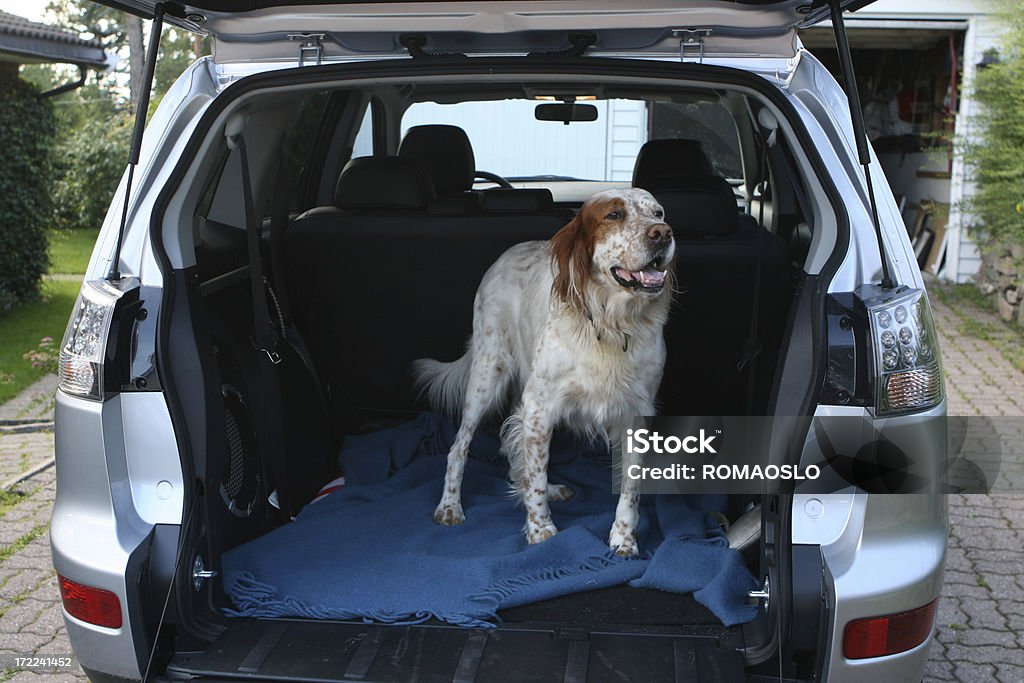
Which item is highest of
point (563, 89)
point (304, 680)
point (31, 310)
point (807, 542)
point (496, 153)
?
point (563, 89)

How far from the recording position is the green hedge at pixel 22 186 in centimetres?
891

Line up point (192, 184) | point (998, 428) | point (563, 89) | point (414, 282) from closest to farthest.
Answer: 1. point (192, 184)
2. point (563, 89)
3. point (414, 282)
4. point (998, 428)

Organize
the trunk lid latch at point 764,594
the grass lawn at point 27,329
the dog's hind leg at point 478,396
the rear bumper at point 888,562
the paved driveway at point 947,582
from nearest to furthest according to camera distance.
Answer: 1. the rear bumper at point 888,562
2. the trunk lid latch at point 764,594
3. the paved driveway at point 947,582
4. the dog's hind leg at point 478,396
5. the grass lawn at point 27,329

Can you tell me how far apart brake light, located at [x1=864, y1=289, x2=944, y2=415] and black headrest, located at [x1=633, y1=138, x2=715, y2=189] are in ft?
6.64

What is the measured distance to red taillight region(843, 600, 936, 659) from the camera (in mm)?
2146

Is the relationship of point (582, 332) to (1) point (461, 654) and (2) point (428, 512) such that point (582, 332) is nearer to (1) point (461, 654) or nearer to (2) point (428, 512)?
(2) point (428, 512)

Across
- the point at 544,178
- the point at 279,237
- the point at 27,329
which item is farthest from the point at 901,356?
the point at 27,329

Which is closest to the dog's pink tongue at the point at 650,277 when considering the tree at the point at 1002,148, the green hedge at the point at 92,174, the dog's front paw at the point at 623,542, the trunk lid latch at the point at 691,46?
the trunk lid latch at the point at 691,46

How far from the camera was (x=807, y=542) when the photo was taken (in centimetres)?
223

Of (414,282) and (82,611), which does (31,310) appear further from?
(82,611)

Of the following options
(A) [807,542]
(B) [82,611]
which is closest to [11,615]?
(B) [82,611]

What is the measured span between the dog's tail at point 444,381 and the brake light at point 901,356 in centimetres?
178

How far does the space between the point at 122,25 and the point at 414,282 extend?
31.5m

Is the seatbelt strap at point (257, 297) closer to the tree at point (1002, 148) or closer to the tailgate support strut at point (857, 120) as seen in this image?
the tailgate support strut at point (857, 120)
